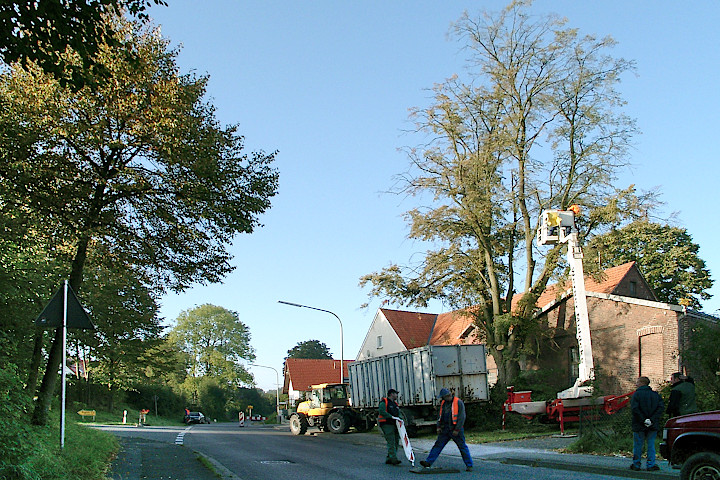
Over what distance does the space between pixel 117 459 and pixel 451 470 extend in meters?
8.23

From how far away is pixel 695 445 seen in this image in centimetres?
869

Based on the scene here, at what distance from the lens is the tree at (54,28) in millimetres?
8523

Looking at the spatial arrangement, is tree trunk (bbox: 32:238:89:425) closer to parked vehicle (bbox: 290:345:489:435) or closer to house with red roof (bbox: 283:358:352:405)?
parked vehicle (bbox: 290:345:489:435)

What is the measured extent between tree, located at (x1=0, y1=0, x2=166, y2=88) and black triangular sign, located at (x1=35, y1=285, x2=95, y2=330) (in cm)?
322

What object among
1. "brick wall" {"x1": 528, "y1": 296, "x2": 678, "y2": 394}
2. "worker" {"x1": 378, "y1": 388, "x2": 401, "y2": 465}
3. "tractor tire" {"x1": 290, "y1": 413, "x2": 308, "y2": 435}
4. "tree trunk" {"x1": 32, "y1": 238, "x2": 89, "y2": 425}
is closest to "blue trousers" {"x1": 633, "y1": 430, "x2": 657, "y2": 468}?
"worker" {"x1": 378, "y1": 388, "x2": 401, "y2": 465}

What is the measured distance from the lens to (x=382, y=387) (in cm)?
2677

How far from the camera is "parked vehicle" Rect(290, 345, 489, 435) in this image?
23766 millimetres

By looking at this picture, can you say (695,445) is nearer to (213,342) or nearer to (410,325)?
(410,325)

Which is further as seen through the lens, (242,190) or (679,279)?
(679,279)

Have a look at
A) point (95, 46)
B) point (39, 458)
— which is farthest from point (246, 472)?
point (95, 46)

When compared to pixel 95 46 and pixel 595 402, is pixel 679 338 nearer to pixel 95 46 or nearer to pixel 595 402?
pixel 595 402

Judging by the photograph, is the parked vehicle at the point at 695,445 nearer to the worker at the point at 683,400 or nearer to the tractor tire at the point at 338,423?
the worker at the point at 683,400

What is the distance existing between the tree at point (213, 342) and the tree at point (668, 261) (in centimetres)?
4760

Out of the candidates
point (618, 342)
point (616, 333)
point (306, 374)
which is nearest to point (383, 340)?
point (306, 374)
